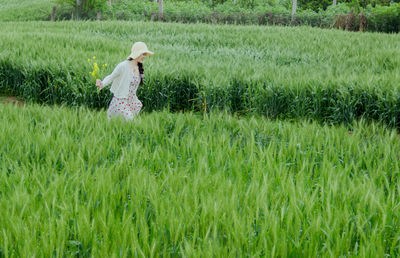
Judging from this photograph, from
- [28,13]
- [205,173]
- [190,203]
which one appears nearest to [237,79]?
[205,173]

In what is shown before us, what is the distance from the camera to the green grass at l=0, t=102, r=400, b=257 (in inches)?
69.7

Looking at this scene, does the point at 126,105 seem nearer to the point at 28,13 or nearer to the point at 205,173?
the point at 205,173

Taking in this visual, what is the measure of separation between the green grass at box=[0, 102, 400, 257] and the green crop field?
63.0 inches

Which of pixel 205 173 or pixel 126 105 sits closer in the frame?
pixel 205 173

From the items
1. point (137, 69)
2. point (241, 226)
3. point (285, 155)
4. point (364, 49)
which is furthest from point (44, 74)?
point (364, 49)

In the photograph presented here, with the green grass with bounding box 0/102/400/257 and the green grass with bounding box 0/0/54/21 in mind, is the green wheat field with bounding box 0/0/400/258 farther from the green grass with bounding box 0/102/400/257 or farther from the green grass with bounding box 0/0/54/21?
the green grass with bounding box 0/0/54/21

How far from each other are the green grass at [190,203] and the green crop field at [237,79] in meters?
1.60

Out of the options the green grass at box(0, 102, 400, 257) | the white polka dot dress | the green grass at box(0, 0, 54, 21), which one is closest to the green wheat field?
the green grass at box(0, 102, 400, 257)

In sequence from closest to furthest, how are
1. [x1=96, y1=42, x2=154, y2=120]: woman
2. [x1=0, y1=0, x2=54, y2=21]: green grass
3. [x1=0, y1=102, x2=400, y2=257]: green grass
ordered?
[x1=0, y1=102, x2=400, y2=257]: green grass, [x1=96, y1=42, x2=154, y2=120]: woman, [x1=0, y1=0, x2=54, y2=21]: green grass

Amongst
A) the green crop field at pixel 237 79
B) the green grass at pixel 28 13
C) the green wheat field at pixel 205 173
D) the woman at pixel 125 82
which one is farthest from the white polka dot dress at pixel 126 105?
the green grass at pixel 28 13

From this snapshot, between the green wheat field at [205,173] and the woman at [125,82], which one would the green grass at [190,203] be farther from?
the woman at [125,82]

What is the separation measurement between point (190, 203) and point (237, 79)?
4.24 meters

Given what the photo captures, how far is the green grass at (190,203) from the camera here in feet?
5.81

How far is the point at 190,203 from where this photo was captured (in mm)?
2162
